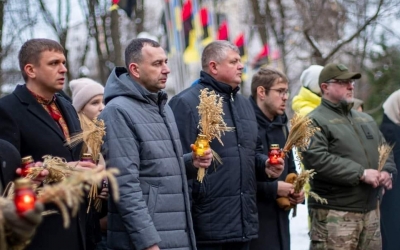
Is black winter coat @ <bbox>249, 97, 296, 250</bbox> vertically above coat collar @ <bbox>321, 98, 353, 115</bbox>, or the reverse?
coat collar @ <bbox>321, 98, 353, 115</bbox>

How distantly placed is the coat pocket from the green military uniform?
7.73 feet

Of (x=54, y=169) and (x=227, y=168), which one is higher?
(x=54, y=169)

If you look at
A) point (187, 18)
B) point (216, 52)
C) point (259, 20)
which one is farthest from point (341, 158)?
point (259, 20)

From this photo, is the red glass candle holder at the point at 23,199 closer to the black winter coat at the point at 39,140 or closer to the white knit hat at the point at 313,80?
the black winter coat at the point at 39,140

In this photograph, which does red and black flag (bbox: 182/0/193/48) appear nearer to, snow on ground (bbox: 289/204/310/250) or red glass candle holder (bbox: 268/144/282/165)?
snow on ground (bbox: 289/204/310/250)

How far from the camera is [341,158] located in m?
7.19

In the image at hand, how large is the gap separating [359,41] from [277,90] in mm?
10798

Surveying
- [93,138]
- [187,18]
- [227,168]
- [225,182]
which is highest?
[187,18]

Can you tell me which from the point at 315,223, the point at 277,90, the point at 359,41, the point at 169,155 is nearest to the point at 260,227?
the point at 315,223

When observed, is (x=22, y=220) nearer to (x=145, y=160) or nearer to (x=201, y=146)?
(x=145, y=160)

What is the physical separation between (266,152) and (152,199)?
209cm

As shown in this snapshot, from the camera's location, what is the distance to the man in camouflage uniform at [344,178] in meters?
7.14

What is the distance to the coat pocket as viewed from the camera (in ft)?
17.2

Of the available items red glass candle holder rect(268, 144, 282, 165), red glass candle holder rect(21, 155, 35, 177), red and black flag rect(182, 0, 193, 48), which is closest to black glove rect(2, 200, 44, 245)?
red glass candle holder rect(21, 155, 35, 177)
